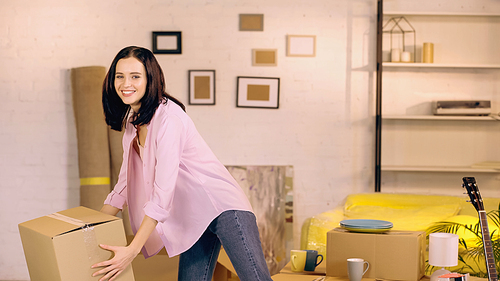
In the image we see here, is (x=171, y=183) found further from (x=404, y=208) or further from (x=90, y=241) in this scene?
(x=404, y=208)

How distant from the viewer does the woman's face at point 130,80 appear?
136cm

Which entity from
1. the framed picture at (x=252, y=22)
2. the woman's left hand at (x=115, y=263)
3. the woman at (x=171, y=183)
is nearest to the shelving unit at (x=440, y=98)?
the framed picture at (x=252, y=22)

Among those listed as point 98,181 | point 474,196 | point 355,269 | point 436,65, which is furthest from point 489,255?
point 98,181

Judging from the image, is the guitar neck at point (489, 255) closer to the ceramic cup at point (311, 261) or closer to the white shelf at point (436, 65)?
the ceramic cup at point (311, 261)

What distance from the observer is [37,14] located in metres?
3.59

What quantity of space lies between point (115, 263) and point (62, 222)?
18 cm

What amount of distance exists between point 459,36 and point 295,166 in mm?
1643

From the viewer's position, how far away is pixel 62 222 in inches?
46.3

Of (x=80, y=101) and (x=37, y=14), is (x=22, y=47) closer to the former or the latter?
(x=37, y=14)

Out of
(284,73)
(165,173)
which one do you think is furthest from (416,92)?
(165,173)

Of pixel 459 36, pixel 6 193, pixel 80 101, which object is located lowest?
pixel 6 193

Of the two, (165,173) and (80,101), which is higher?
(80,101)

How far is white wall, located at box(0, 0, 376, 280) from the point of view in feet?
11.6

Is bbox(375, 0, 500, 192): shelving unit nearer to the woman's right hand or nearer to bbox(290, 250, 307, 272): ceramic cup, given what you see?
bbox(290, 250, 307, 272): ceramic cup
